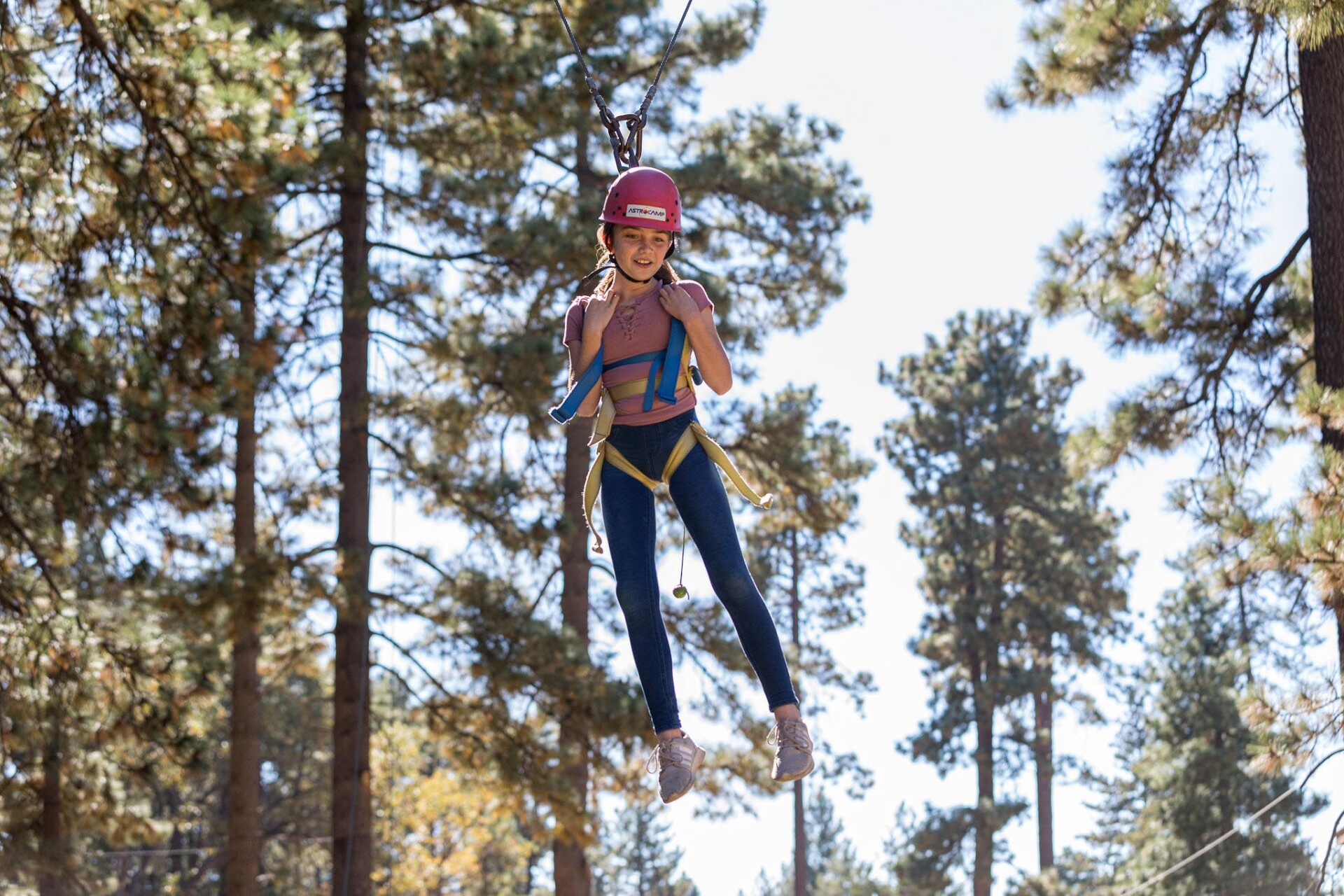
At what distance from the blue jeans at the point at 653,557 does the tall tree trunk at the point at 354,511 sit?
840 centimetres

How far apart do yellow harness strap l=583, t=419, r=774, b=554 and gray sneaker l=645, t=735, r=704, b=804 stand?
604 millimetres

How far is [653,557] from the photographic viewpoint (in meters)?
4.41

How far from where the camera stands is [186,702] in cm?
1059

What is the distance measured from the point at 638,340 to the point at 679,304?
176mm

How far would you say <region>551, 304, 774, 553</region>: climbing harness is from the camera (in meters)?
4.35

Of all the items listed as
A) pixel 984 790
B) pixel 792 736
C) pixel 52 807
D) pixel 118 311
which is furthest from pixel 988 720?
pixel 792 736

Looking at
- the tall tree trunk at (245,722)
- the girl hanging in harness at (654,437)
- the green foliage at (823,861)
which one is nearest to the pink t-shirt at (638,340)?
the girl hanging in harness at (654,437)

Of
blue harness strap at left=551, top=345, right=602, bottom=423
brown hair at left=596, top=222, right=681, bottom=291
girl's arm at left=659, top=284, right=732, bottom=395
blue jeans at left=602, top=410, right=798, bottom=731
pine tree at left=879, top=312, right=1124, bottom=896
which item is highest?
pine tree at left=879, top=312, right=1124, bottom=896

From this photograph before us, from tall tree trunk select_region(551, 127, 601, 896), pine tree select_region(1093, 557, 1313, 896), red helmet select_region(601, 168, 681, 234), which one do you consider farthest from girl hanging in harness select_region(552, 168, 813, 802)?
pine tree select_region(1093, 557, 1313, 896)

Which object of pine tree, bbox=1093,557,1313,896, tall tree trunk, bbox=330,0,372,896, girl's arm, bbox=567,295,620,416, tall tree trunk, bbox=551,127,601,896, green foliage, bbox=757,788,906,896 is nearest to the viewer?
girl's arm, bbox=567,295,620,416

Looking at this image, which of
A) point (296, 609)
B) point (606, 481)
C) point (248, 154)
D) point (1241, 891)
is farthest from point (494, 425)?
point (1241, 891)

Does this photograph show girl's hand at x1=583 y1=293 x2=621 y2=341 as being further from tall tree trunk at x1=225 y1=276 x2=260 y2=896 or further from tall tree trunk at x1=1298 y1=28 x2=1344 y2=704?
tall tree trunk at x1=225 y1=276 x2=260 y2=896

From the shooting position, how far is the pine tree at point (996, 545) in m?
30.0

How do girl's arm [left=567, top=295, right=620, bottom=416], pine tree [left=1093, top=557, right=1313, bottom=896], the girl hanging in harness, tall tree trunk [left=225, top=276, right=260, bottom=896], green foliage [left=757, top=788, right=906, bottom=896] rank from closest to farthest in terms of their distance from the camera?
the girl hanging in harness < girl's arm [left=567, top=295, right=620, bottom=416] < tall tree trunk [left=225, top=276, right=260, bottom=896] < pine tree [left=1093, top=557, right=1313, bottom=896] < green foliage [left=757, top=788, right=906, bottom=896]
